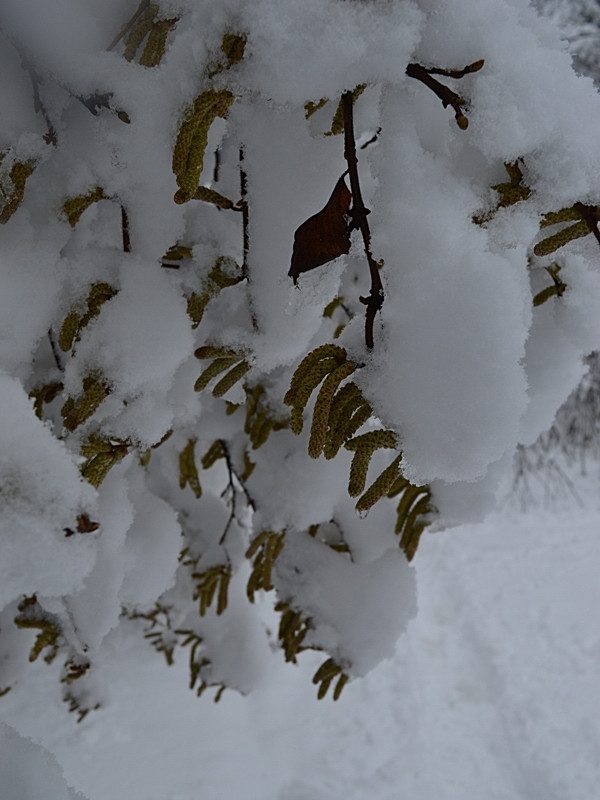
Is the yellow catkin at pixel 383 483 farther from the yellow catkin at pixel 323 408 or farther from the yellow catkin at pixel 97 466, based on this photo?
the yellow catkin at pixel 97 466

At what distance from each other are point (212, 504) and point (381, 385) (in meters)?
1.26

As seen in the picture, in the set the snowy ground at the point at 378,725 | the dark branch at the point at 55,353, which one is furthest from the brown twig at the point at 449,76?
the snowy ground at the point at 378,725

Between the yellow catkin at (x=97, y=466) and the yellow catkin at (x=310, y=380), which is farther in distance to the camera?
the yellow catkin at (x=97, y=466)

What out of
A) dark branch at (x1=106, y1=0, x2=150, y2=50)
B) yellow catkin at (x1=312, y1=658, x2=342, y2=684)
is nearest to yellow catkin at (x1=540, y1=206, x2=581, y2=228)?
dark branch at (x1=106, y1=0, x2=150, y2=50)

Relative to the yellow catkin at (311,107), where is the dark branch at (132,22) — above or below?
above

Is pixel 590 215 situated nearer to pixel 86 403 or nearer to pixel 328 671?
pixel 86 403

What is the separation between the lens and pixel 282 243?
0.77 m

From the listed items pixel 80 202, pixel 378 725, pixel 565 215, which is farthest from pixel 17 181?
pixel 378 725

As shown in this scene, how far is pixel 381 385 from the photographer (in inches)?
22.3

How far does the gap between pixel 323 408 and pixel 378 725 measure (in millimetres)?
3249

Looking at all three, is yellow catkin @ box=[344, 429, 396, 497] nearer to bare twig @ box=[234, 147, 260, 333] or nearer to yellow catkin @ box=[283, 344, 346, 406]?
yellow catkin @ box=[283, 344, 346, 406]

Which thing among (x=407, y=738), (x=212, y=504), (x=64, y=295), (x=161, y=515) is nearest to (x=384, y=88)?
(x=64, y=295)

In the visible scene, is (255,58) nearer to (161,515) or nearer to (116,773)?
(161,515)

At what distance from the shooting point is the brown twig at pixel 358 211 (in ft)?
1.76
